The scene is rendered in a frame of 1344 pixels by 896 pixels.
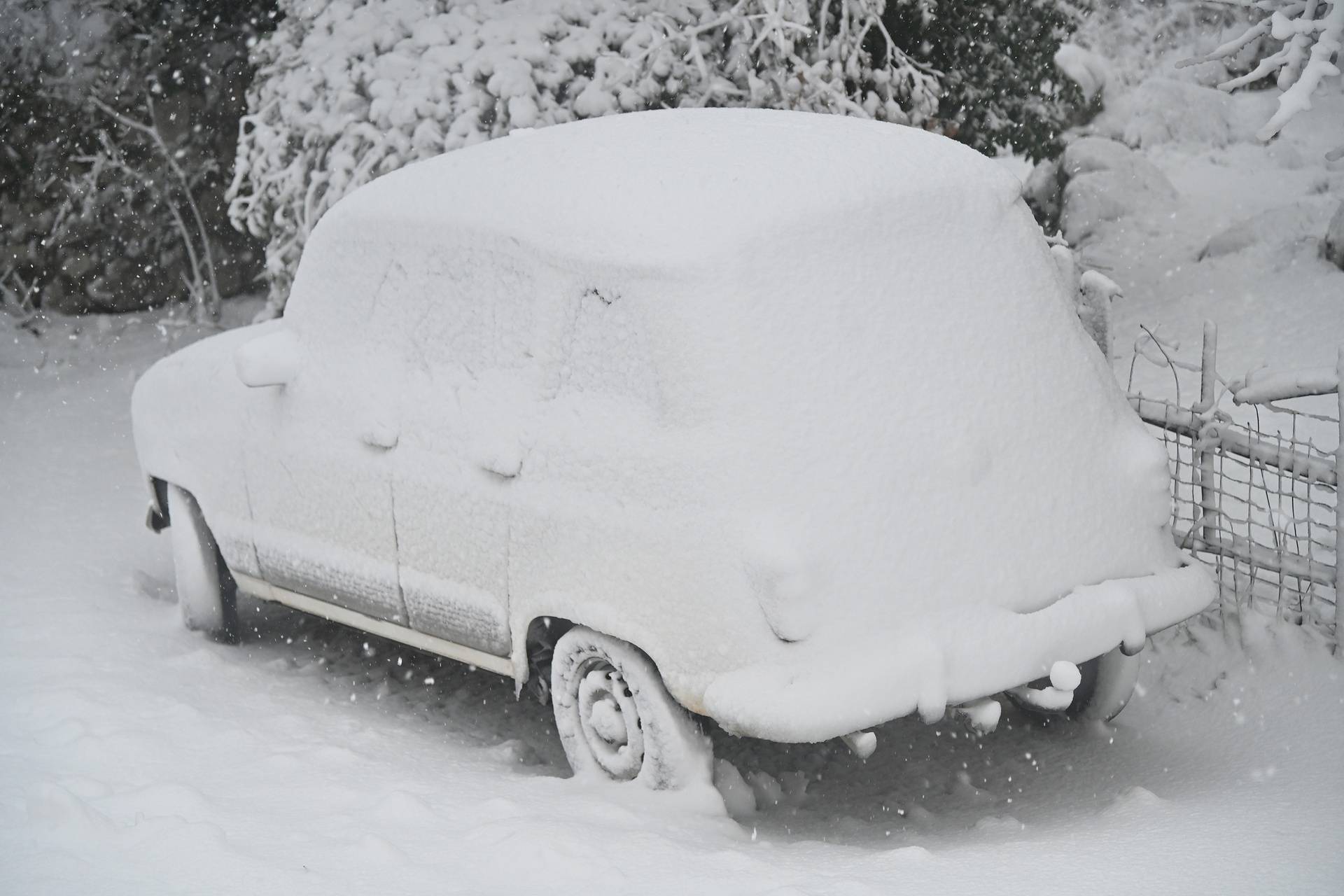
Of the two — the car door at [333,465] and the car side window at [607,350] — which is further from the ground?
the car side window at [607,350]

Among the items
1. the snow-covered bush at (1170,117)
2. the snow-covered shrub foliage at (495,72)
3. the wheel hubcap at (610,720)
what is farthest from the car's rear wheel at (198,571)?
the snow-covered bush at (1170,117)

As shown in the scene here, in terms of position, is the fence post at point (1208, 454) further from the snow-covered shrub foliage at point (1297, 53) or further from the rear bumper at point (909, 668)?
the rear bumper at point (909, 668)

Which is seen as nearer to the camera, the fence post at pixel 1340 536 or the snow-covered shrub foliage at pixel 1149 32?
the fence post at pixel 1340 536

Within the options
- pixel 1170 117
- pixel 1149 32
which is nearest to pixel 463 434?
pixel 1170 117

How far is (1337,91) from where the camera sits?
18750 mm

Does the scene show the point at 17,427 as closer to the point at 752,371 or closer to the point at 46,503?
the point at 46,503

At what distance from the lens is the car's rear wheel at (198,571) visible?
6.00 m

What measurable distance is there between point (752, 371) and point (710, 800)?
1.25 m

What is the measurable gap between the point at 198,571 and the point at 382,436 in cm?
149

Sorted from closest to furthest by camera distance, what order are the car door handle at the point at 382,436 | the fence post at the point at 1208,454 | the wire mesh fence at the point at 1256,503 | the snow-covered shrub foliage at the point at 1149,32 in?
1. the car door handle at the point at 382,436
2. the wire mesh fence at the point at 1256,503
3. the fence post at the point at 1208,454
4. the snow-covered shrub foliage at the point at 1149,32

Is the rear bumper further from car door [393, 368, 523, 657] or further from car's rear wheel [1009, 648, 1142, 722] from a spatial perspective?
car door [393, 368, 523, 657]

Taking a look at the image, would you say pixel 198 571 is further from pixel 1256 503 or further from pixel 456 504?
pixel 1256 503

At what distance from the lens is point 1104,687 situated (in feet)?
17.0

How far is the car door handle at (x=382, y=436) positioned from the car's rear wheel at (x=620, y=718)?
93 centimetres
